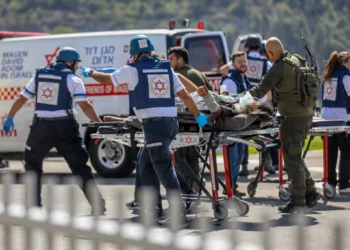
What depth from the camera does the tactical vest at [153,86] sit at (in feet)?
29.3

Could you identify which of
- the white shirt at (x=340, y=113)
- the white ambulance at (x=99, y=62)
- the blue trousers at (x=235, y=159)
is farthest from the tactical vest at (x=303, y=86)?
the white ambulance at (x=99, y=62)

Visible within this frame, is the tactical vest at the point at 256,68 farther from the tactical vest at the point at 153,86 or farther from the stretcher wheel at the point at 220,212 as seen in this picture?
the tactical vest at the point at 153,86

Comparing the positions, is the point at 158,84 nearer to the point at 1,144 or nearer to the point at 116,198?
the point at 116,198

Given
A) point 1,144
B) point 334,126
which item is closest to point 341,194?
point 334,126

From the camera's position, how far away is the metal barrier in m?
3.48

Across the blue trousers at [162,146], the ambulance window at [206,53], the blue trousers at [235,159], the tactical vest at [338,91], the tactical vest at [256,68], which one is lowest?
the blue trousers at [235,159]

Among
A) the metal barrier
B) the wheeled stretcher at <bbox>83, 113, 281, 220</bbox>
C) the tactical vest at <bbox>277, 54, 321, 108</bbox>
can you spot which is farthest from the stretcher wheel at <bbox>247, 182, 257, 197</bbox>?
the metal barrier

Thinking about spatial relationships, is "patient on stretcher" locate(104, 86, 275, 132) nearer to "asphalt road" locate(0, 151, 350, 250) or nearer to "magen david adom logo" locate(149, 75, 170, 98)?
"magen david adom logo" locate(149, 75, 170, 98)

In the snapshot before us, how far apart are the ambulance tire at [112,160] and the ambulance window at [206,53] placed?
65.2 inches

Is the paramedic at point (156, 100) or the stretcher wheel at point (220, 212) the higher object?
the paramedic at point (156, 100)

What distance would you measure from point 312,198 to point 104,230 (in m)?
6.73

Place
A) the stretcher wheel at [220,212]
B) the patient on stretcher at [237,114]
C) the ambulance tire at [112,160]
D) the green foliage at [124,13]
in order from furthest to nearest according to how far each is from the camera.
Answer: the green foliage at [124,13], the ambulance tire at [112,160], the stretcher wheel at [220,212], the patient on stretcher at [237,114]

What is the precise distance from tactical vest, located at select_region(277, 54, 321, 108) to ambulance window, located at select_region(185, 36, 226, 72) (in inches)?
193

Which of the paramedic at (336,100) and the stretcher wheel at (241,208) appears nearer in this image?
the stretcher wheel at (241,208)
